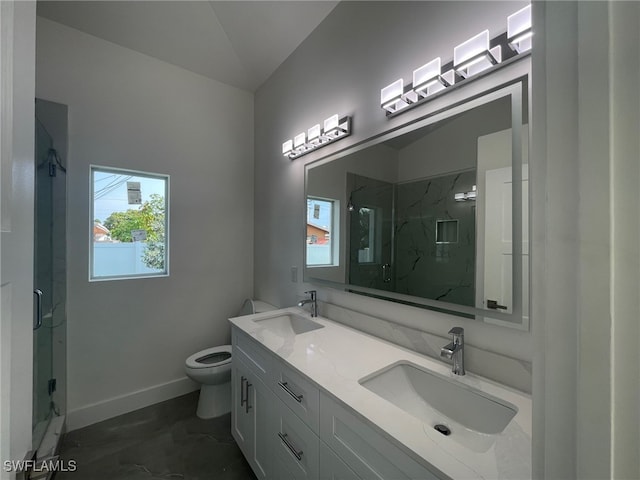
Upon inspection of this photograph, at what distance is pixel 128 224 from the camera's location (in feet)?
7.29

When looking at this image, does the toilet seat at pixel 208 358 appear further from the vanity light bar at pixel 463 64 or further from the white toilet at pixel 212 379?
the vanity light bar at pixel 463 64

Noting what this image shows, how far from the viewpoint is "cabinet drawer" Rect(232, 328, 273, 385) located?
1.32 meters

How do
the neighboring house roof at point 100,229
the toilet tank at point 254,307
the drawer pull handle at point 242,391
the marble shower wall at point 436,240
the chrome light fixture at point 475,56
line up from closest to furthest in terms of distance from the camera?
the chrome light fixture at point 475,56
the marble shower wall at point 436,240
the drawer pull handle at point 242,391
the neighboring house roof at point 100,229
the toilet tank at point 254,307

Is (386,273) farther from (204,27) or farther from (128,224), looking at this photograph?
(204,27)

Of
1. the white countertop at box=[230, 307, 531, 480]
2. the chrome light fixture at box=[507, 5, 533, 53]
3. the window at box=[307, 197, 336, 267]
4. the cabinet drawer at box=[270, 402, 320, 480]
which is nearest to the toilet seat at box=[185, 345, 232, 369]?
the white countertop at box=[230, 307, 531, 480]

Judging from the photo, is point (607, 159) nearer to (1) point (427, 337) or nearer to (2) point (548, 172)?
(2) point (548, 172)

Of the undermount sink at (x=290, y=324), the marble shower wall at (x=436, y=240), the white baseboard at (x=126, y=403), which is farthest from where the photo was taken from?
the white baseboard at (x=126, y=403)

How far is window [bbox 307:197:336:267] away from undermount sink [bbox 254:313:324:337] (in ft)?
1.28

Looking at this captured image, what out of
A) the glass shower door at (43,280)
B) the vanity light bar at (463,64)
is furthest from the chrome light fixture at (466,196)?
the glass shower door at (43,280)

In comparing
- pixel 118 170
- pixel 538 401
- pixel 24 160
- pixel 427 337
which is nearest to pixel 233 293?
pixel 118 170

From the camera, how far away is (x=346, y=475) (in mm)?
864

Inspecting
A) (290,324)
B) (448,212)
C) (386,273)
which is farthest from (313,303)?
(448,212)

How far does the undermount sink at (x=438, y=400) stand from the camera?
0.91m

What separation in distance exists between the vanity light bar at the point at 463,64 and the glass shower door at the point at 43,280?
6.99 feet
